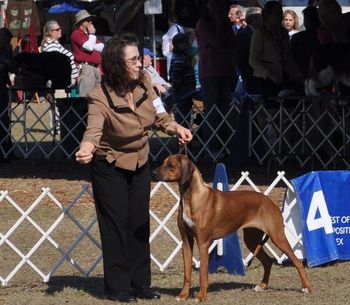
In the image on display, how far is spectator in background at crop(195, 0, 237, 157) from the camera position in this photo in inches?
503

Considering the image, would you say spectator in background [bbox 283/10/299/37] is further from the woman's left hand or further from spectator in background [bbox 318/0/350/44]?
the woman's left hand

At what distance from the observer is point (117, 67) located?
6.10 meters

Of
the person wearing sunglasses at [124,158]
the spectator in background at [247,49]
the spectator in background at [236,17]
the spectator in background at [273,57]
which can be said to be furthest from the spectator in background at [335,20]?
the person wearing sunglasses at [124,158]

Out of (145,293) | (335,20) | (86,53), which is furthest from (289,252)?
(86,53)

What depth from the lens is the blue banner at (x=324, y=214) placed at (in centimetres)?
752

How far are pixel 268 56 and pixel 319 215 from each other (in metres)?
4.91

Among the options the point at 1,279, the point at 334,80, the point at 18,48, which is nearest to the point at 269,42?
the point at 334,80

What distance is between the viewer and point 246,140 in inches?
502

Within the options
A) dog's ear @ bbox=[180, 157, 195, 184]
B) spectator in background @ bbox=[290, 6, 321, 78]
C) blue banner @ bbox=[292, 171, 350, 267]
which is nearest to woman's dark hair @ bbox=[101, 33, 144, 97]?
dog's ear @ bbox=[180, 157, 195, 184]

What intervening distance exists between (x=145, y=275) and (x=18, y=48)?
16.2 meters

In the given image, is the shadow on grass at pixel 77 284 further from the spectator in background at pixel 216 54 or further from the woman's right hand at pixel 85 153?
the spectator in background at pixel 216 54

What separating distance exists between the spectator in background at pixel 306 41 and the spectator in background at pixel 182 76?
1794 millimetres

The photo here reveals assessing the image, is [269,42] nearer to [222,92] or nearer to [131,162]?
[222,92]

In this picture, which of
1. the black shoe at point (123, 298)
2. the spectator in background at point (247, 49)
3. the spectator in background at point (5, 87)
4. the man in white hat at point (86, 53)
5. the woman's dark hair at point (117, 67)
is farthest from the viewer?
the man in white hat at point (86, 53)
